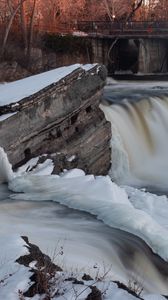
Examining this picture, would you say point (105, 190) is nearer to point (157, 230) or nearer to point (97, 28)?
point (157, 230)

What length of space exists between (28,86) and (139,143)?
506 cm

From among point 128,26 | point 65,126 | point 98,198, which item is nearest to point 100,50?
point 128,26

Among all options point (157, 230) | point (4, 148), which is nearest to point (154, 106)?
point (4, 148)

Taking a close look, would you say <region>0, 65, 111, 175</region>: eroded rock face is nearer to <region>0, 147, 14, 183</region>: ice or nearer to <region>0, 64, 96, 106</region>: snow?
<region>0, 64, 96, 106</region>: snow

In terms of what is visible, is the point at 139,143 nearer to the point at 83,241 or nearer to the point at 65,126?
the point at 65,126

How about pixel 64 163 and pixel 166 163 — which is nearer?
pixel 64 163

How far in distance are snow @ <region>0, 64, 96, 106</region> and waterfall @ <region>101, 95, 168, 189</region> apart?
117 inches

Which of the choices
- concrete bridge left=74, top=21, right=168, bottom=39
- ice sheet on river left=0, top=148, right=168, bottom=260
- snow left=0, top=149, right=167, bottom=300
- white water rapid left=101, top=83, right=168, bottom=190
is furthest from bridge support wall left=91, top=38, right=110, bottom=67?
ice sheet on river left=0, top=148, right=168, bottom=260

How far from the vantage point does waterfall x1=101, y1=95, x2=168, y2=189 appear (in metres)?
14.7

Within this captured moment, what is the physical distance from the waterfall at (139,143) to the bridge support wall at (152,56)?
16833 millimetres

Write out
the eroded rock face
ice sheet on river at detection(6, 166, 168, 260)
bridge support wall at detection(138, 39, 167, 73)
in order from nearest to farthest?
1. ice sheet on river at detection(6, 166, 168, 260)
2. the eroded rock face
3. bridge support wall at detection(138, 39, 167, 73)

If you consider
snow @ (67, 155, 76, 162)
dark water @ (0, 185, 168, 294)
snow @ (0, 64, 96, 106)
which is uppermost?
snow @ (0, 64, 96, 106)

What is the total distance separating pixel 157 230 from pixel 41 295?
11.0 feet

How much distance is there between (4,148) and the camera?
10.0 metres
